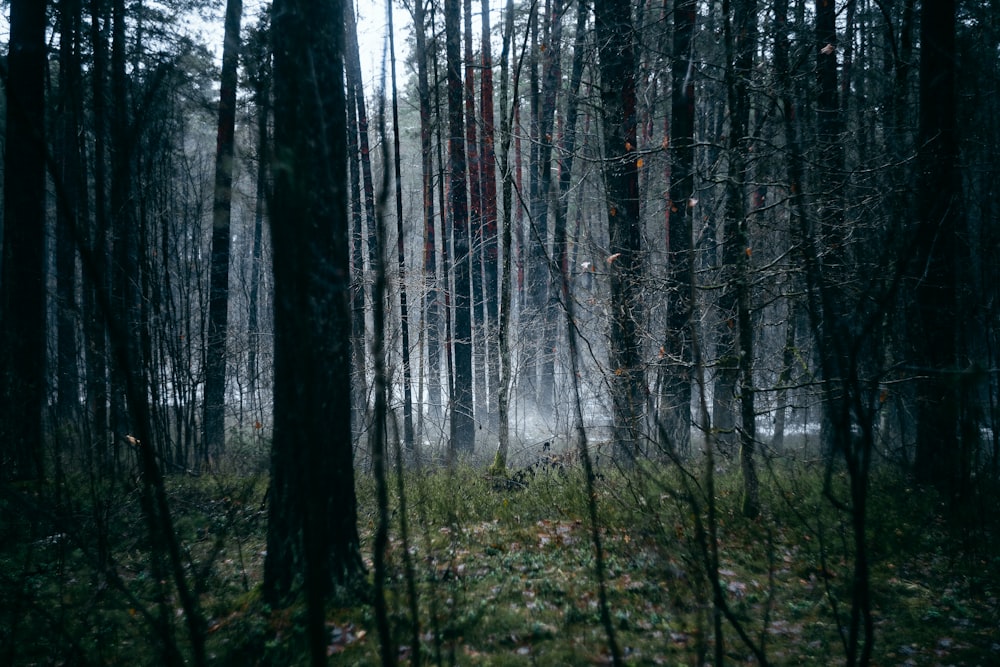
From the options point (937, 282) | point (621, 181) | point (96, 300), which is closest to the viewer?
point (96, 300)

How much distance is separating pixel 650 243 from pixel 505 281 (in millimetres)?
2300

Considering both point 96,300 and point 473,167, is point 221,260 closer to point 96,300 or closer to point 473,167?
point 96,300

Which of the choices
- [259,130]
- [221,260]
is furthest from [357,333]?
[259,130]

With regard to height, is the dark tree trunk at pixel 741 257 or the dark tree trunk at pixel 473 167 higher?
→ the dark tree trunk at pixel 473 167

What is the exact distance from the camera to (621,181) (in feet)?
27.9

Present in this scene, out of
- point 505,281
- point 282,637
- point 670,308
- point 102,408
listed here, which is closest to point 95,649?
point 282,637

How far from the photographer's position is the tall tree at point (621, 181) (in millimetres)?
7031

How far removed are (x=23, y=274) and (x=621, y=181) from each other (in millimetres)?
8839

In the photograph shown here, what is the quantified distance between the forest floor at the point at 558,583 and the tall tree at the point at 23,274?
998 mm

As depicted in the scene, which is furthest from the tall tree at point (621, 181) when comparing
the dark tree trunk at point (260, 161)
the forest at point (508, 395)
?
the dark tree trunk at point (260, 161)

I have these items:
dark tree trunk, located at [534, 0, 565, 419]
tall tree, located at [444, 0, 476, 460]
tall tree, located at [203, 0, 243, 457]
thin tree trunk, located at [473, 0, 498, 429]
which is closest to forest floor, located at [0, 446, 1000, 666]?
dark tree trunk, located at [534, 0, 565, 419]

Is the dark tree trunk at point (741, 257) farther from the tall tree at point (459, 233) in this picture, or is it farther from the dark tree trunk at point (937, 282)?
the tall tree at point (459, 233)

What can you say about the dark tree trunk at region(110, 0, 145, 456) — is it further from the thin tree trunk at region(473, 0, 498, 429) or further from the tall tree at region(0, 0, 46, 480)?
the thin tree trunk at region(473, 0, 498, 429)

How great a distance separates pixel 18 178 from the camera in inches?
295
